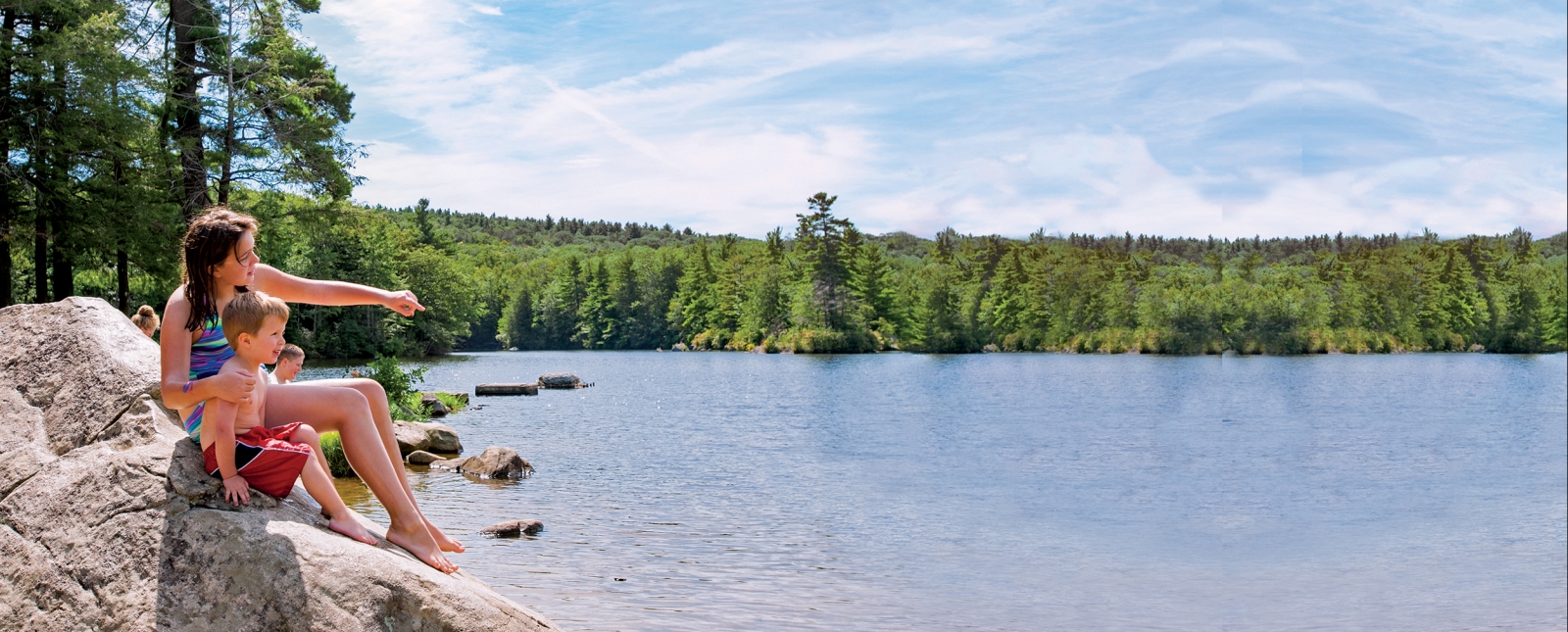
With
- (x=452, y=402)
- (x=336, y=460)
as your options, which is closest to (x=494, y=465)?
(x=336, y=460)

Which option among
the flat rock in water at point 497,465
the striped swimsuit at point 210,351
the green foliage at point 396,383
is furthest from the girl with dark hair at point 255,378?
the green foliage at point 396,383

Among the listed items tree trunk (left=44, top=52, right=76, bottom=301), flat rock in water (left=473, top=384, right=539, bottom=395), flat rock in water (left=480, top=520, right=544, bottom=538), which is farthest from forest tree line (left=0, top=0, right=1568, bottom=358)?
flat rock in water (left=480, top=520, right=544, bottom=538)

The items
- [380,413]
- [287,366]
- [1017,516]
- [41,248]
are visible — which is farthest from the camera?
[41,248]

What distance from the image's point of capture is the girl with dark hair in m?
4.73

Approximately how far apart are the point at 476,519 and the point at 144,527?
8897 mm

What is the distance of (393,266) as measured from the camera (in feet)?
237

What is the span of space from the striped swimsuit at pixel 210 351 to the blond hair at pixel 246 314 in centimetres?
13

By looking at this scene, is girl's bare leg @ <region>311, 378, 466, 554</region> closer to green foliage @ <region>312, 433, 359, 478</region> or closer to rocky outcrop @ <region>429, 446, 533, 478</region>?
green foliage @ <region>312, 433, 359, 478</region>

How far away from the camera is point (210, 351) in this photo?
4.84 m

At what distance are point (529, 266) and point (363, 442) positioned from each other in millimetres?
148901

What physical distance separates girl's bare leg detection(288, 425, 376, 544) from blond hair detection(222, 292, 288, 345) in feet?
1.83

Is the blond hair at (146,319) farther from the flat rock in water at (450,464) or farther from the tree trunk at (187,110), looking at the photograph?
the tree trunk at (187,110)

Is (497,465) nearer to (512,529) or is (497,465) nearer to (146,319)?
(512,529)

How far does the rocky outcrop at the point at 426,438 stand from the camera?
19734 mm
